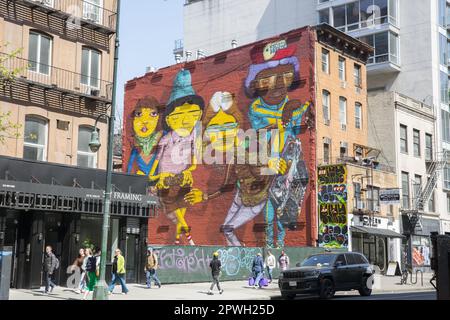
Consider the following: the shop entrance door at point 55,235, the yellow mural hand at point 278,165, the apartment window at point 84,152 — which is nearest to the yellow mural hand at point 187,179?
the yellow mural hand at point 278,165

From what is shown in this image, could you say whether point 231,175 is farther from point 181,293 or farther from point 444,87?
point 444,87

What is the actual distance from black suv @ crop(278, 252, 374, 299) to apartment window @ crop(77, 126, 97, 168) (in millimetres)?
9242

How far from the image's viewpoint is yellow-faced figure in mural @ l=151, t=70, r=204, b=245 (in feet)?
148

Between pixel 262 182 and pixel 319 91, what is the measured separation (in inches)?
284

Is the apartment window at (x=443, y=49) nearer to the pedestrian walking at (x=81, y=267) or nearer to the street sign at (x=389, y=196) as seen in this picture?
the street sign at (x=389, y=196)

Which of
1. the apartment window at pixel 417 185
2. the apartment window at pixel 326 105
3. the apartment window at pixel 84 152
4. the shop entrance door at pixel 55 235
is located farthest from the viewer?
the apartment window at pixel 417 185

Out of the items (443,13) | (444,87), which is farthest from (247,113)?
(443,13)

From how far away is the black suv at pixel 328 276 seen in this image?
21.7m

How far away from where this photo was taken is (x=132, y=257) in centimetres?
2708

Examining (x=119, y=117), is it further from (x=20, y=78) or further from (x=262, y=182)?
Answer: (x=20, y=78)

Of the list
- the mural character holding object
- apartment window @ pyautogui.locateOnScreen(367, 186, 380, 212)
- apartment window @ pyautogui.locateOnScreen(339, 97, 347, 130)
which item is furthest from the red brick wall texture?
apartment window @ pyautogui.locateOnScreen(367, 186, 380, 212)

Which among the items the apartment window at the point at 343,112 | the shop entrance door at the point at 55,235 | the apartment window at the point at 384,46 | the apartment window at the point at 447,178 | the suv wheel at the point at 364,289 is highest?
the apartment window at the point at 384,46

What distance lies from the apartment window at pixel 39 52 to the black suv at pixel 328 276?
493 inches

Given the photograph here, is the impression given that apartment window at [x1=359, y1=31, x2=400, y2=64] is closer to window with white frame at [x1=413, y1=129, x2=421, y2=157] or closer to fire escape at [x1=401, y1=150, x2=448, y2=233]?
window with white frame at [x1=413, y1=129, x2=421, y2=157]
